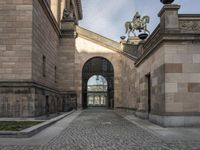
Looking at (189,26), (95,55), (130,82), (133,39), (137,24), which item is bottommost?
(130,82)

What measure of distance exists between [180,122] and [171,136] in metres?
3.02

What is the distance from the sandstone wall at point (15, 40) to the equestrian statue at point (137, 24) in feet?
52.9

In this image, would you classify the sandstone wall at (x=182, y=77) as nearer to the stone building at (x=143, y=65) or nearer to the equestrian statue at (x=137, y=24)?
the stone building at (x=143, y=65)

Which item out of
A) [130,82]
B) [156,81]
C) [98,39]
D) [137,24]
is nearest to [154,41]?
[156,81]

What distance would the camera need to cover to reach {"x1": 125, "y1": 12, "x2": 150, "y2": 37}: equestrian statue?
106 feet

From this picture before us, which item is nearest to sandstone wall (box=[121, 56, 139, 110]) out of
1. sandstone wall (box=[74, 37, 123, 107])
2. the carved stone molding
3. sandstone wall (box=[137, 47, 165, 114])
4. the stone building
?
the stone building

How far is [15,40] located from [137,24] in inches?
725

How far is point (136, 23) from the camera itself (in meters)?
33.9

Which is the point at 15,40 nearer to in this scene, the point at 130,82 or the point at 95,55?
the point at 130,82

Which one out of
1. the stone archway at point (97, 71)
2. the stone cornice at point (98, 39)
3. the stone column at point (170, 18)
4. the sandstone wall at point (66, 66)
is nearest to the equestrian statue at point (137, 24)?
the stone cornice at point (98, 39)

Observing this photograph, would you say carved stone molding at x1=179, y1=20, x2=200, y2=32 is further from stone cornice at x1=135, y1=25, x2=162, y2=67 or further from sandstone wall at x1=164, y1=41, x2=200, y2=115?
stone cornice at x1=135, y1=25, x2=162, y2=67

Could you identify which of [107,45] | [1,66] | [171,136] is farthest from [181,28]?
[107,45]

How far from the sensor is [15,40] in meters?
17.7

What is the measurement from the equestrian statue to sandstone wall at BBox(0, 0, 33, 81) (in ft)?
52.9
